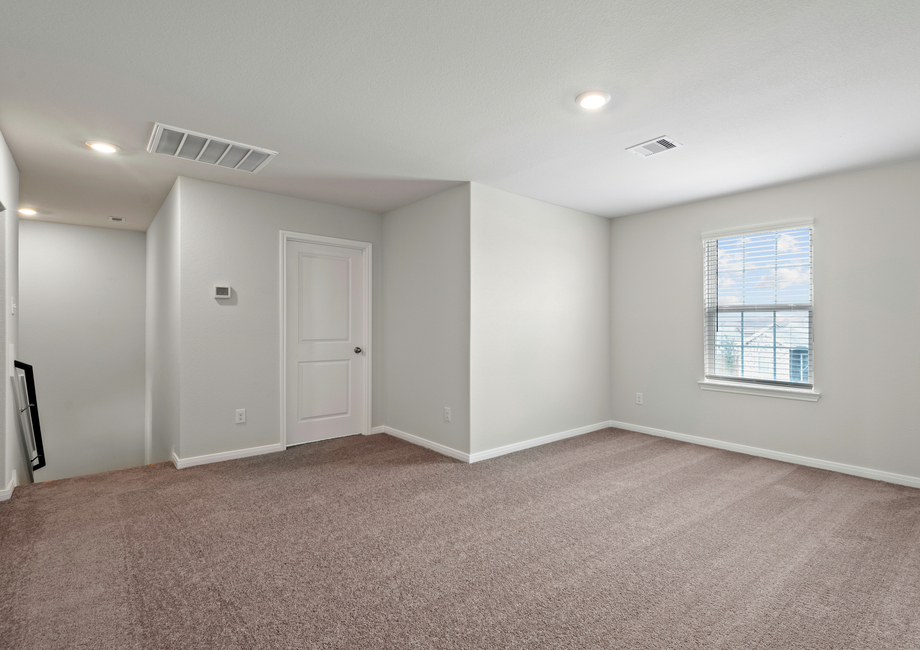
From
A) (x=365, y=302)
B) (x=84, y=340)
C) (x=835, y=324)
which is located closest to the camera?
(x=835, y=324)

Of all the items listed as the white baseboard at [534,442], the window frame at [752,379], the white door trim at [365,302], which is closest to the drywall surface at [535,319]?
the white baseboard at [534,442]

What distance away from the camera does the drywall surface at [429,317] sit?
4.02 m

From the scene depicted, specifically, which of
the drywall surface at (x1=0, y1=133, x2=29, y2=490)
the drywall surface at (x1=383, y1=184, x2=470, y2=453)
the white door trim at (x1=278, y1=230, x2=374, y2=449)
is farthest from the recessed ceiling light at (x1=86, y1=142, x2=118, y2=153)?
the drywall surface at (x1=383, y1=184, x2=470, y2=453)

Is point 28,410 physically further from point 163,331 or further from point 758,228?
point 758,228

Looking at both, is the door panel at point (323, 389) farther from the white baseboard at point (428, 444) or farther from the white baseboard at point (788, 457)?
the white baseboard at point (788, 457)

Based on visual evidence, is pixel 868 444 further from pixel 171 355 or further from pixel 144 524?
pixel 171 355

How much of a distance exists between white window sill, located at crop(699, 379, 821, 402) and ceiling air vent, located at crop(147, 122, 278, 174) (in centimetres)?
421

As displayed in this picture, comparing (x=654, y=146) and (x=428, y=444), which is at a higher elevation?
(x=654, y=146)

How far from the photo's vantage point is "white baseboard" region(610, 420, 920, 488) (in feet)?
11.3

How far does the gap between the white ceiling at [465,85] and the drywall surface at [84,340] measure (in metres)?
2.24

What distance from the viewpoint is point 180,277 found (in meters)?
3.76

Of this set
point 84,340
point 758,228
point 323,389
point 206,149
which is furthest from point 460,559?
point 84,340

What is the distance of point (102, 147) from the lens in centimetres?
309

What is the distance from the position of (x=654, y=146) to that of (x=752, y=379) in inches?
95.1
